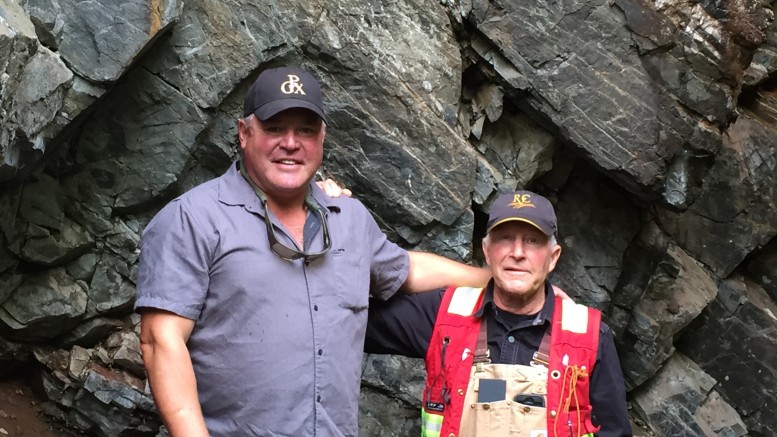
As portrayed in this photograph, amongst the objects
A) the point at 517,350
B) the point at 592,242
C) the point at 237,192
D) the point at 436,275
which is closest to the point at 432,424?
the point at 517,350

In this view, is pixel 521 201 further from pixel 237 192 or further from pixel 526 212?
pixel 237 192

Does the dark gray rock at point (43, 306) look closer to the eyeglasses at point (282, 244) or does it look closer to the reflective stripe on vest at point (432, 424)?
the eyeglasses at point (282, 244)

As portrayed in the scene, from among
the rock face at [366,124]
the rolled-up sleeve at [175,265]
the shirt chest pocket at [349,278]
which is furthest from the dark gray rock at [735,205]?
the rolled-up sleeve at [175,265]

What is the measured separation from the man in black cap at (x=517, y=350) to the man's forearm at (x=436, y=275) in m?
0.22

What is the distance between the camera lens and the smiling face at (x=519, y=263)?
413 cm

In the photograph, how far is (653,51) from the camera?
8664 millimetres

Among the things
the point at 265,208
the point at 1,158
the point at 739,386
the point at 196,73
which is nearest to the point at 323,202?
the point at 265,208

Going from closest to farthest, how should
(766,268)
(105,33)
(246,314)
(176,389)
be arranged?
1. (176,389)
2. (246,314)
3. (105,33)
4. (766,268)

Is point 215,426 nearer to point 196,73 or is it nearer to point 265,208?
point 265,208

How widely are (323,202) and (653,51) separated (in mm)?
5802

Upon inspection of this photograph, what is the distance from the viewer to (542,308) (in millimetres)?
4164

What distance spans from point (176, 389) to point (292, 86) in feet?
5.11

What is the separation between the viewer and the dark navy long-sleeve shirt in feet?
13.2

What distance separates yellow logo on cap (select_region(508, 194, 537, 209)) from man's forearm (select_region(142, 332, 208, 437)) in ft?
6.09
